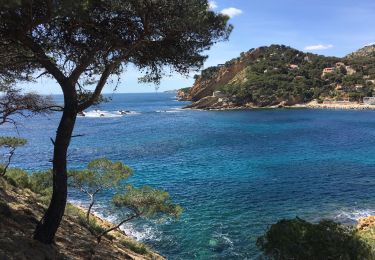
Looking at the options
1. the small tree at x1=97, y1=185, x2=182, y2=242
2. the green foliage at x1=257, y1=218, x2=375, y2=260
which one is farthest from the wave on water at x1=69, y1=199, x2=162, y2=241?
the green foliage at x1=257, y1=218, x2=375, y2=260

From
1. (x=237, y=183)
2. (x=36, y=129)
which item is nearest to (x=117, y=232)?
(x=237, y=183)

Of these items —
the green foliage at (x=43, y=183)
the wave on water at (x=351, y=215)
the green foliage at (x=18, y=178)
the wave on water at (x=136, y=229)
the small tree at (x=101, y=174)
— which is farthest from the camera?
the wave on water at (x=351, y=215)

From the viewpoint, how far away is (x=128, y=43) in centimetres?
1095

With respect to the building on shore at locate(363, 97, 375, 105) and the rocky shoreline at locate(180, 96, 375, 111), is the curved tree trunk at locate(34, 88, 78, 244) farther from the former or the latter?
the building on shore at locate(363, 97, 375, 105)

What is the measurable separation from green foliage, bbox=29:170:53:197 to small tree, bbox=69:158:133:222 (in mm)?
2180

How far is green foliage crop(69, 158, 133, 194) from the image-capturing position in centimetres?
1638

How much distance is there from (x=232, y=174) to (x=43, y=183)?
21675mm

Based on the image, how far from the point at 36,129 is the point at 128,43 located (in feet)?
236

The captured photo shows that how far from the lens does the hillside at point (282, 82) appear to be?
131 metres

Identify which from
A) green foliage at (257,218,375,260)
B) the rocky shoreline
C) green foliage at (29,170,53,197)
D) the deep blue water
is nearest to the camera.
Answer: green foliage at (257,218,375,260)

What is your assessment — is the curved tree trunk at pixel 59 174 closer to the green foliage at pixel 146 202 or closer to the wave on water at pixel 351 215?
the green foliage at pixel 146 202

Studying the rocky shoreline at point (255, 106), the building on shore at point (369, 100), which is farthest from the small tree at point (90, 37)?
the building on shore at point (369, 100)

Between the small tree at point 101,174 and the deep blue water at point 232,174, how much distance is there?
294 centimetres

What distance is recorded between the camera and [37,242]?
32.9 feet
